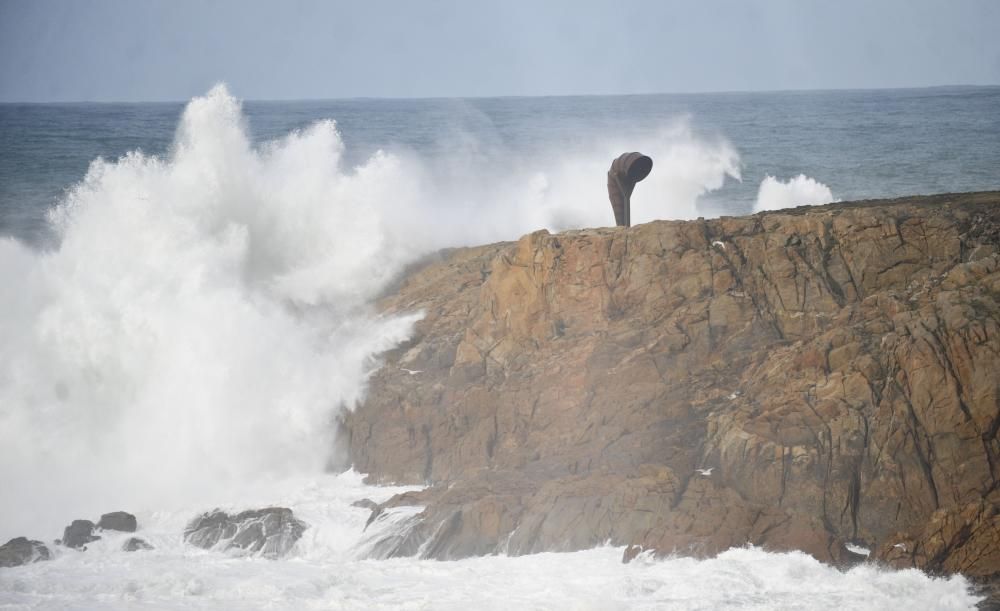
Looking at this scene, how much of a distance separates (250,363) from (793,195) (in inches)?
761

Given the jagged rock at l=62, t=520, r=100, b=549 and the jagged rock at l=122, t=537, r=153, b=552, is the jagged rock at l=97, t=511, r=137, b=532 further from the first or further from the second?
the jagged rock at l=122, t=537, r=153, b=552

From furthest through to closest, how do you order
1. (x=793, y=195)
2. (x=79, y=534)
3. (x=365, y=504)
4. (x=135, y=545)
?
1. (x=793, y=195)
2. (x=365, y=504)
3. (x=79, y=534)
4. (x=135, y=545)

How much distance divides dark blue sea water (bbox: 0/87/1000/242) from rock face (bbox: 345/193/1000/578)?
16.1 metres

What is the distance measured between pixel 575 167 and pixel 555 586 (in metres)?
24.5

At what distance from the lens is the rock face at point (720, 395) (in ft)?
67.3

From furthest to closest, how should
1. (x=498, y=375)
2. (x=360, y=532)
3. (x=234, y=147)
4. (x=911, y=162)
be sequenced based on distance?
(x=911, y=162), (x=234, y=147), (x=498, y=375), (x=360, y=532)

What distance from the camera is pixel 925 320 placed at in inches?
846

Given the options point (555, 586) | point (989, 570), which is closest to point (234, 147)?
point (555, 586)

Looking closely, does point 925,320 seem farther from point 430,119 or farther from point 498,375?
point 430,119

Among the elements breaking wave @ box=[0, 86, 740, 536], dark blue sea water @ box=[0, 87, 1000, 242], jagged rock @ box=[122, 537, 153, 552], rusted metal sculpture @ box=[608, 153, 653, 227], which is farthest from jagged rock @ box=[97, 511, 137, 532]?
dark blue sea water @ box=[0, 87, 1000, 242]

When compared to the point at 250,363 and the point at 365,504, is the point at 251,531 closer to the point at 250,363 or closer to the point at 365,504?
the point at 365,504

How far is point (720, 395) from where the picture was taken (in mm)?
22984

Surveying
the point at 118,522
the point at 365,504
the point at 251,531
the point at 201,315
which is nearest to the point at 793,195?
the point at 201,315

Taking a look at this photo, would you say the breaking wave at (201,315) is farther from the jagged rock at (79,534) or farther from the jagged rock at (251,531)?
the jagged rock at (251,531)
